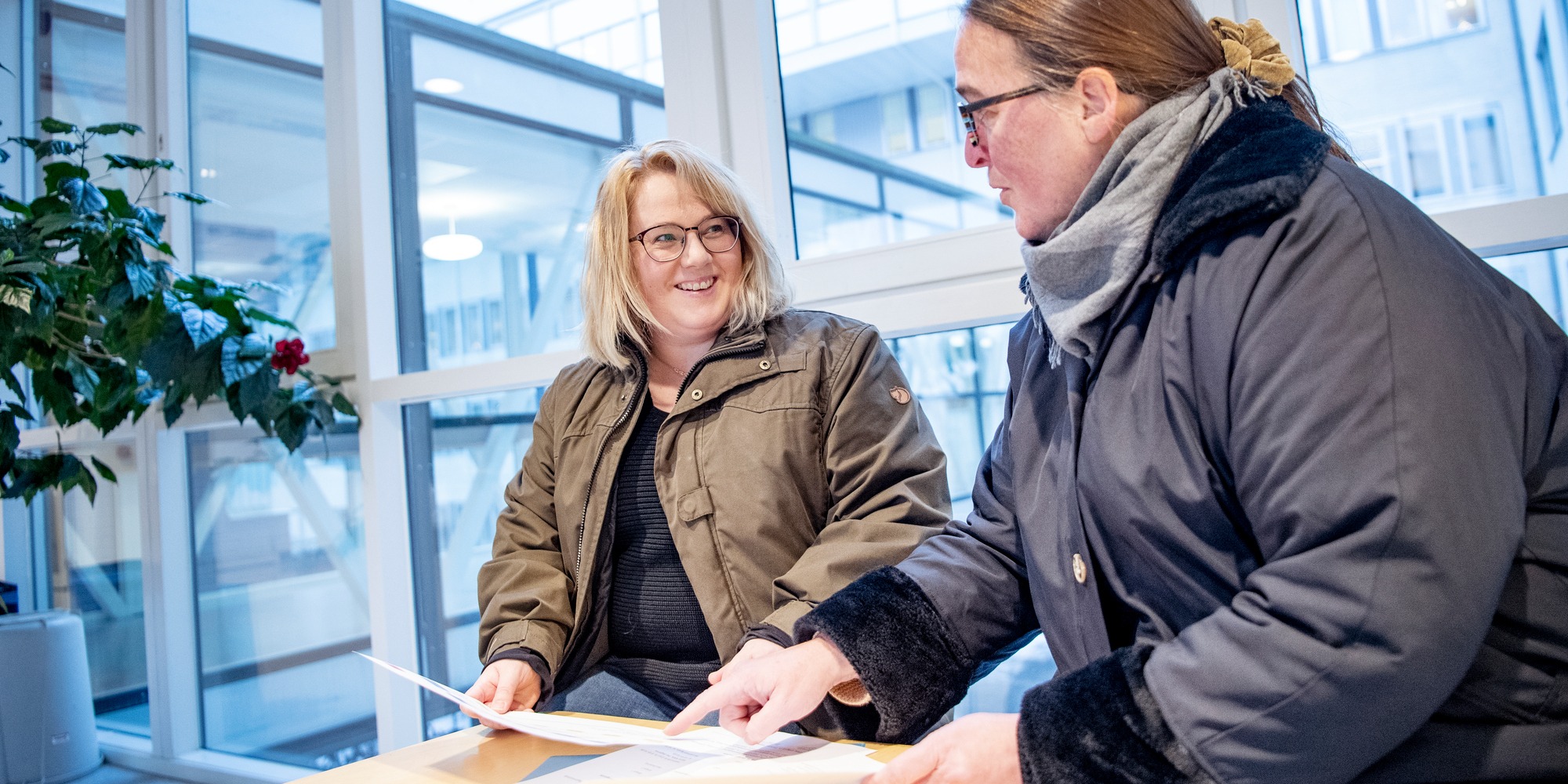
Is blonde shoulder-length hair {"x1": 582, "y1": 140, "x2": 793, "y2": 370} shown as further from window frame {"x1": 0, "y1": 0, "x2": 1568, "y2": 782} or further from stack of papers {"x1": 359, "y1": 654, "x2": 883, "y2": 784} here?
stack of papers {"x1": 359, "y1": 654, "x2": 883, "y2": 784}

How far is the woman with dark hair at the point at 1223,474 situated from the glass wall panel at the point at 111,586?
325cm

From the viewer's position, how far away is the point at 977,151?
3.54 ft

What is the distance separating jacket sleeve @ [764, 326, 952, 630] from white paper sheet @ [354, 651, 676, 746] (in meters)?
0.30

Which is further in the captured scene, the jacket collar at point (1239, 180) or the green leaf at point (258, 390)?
the green leaf at point (258, 390)

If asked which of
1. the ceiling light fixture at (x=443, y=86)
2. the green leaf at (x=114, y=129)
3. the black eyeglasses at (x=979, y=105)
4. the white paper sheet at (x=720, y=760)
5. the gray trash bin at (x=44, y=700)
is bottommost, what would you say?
the gray trash bin at (x=44, y=700)

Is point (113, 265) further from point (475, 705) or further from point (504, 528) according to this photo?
point (475, 705)

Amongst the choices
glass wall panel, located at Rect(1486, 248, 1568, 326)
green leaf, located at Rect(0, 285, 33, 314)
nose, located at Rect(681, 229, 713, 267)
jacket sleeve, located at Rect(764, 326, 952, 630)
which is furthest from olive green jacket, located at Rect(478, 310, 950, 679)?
green leaf, located at Rect(0, 285, 33, 314)

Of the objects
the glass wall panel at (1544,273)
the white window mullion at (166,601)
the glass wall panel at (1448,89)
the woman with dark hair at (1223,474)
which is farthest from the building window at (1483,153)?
the white window mullion at (166,601)

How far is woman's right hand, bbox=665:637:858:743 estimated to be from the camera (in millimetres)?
935

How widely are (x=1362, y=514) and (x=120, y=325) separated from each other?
8.98 ft

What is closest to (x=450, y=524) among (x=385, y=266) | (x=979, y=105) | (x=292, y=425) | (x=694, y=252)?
(x=292, y=425)

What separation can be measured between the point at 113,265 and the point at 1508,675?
2.85 m

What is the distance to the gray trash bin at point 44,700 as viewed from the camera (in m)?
3.04

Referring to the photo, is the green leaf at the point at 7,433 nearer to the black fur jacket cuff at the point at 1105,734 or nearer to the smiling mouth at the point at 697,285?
the smiling mouth at the point at 697,285
